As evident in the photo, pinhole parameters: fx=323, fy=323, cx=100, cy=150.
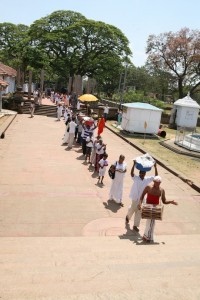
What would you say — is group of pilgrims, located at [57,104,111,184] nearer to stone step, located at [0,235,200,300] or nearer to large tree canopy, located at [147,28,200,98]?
stone step, located at [0,235,200,300]

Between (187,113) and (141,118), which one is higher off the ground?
(187,113)

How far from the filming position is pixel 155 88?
67438mm

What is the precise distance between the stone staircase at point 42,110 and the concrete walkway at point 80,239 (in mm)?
16872

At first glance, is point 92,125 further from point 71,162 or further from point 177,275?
point 177,275

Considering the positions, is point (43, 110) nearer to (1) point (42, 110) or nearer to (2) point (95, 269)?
(1) point (42, 110)

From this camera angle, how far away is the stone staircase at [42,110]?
30.9 meters

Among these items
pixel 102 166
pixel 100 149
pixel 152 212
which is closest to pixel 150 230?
pixel 152 212

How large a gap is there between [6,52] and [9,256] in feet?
217

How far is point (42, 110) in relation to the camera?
104 ft

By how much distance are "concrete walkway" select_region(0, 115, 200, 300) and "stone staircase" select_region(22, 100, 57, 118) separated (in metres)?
Result: 16.9

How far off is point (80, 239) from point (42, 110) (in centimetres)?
2635

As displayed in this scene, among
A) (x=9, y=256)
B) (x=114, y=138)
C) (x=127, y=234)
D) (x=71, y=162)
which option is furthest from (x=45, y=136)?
(x=9, y=256)

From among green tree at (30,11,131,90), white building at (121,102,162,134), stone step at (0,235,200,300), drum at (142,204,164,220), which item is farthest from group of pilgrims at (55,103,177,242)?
green tree at (30,11,131,90)

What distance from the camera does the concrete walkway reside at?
4.03 m
